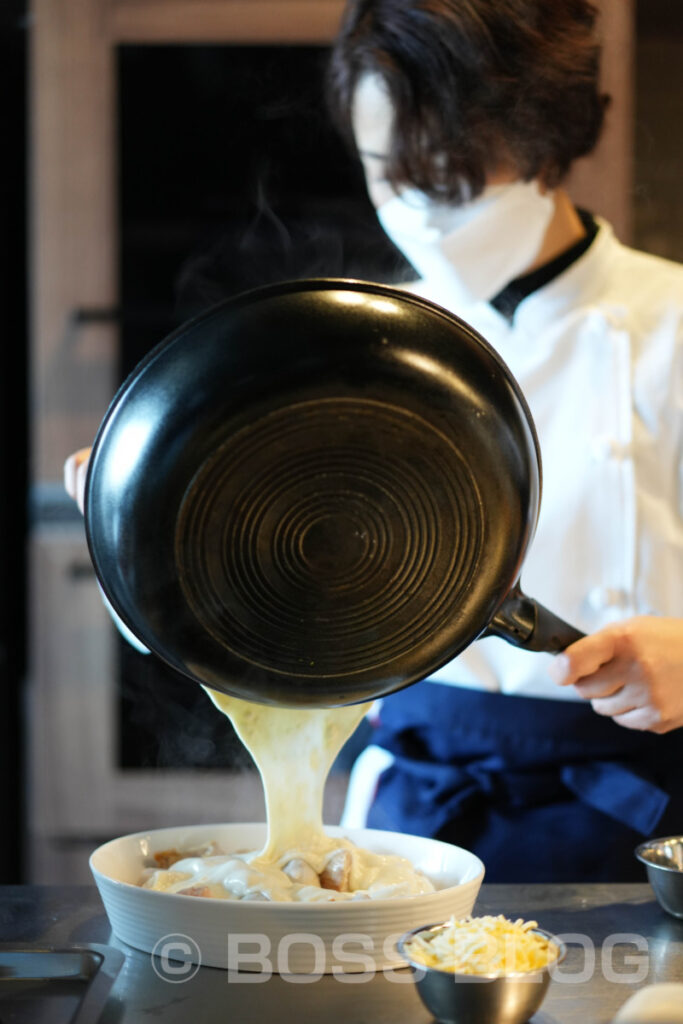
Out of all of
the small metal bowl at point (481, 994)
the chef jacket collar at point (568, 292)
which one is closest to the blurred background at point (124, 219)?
the chef jacket collar at point (568, 292)

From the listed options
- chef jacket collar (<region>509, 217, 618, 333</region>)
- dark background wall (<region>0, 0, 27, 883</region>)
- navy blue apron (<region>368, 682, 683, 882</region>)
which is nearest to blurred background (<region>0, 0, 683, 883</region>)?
dark background wall (<region>0, 0, 27, 883</region>)

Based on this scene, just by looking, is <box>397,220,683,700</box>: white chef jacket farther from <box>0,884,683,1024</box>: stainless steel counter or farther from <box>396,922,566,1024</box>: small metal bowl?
<box>396,922,566,1024</box>: small metal bowl

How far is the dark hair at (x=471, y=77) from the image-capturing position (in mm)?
1186

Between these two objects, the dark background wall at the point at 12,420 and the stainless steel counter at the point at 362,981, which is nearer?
the stainless steel counter at the point at 362,981

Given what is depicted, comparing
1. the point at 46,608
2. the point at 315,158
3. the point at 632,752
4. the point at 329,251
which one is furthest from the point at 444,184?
the point at 46,608

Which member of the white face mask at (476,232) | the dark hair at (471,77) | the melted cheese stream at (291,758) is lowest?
the melted cheese stream at (291,758)

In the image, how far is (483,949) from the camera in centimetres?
73

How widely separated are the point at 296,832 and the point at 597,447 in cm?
59

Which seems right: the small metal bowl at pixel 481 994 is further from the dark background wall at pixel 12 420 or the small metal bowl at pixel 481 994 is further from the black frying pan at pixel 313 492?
the dark background wall at pixel 12 420

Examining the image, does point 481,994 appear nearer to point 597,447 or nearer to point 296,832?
point 296,832

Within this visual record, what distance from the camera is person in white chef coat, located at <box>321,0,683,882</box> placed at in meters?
1.21

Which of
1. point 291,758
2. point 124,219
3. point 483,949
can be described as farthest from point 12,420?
point 483,949

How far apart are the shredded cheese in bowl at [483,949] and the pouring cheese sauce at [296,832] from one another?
0.38 ft

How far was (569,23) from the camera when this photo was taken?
124cm
